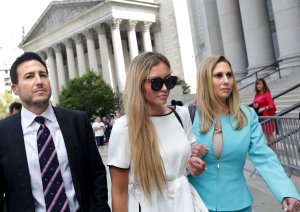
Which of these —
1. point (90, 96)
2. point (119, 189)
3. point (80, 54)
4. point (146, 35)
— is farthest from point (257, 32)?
point (80, 54)

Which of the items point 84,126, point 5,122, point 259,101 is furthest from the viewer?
point 259,101

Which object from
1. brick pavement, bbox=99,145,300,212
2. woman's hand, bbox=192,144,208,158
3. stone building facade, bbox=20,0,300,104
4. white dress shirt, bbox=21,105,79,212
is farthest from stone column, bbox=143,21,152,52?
woman's hand, bbox=192,144,208,158

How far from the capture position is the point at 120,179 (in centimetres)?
255

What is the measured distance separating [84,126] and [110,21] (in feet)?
172

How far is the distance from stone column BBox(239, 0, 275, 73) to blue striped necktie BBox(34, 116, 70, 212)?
17.2m

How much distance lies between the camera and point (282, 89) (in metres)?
15.0

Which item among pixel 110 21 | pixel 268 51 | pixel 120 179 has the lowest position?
pixel 120 179

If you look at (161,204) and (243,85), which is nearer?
(161,204)

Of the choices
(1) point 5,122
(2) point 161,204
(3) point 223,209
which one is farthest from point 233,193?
(1) point 5,122

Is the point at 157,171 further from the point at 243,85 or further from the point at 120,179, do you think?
the point at 243,85

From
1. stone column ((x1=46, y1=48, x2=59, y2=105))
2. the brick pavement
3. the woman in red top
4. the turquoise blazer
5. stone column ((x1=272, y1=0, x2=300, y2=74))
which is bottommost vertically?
the brick pavement

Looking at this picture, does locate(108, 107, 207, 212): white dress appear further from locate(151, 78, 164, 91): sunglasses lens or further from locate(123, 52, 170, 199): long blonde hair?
locate(151, 78, 164, 91): sunglasses lens

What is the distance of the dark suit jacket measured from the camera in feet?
8.57

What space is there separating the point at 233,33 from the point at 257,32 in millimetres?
2325
